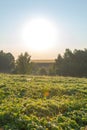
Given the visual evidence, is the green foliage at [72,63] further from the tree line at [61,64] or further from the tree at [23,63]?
the tree at [23,63]

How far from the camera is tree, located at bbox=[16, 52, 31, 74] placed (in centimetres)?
7112

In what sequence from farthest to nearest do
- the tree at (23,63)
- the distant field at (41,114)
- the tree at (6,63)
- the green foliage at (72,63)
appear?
the tree at (6,63) < the tree at (23,63) < the green foliage at (72,63) < the distant field at (41,114)

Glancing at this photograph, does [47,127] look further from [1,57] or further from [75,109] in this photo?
[1,57]

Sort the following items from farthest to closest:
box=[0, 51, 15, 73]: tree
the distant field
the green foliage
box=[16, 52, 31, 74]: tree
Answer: box=[0, 51, 15, 73]: tree < box=[16, 52, 31, 74]: tree < the green foliage < the distant field

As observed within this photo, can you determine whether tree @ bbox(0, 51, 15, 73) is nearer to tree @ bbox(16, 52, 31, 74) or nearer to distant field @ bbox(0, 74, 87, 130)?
tree @ bbox(16, 52, 31, 74)

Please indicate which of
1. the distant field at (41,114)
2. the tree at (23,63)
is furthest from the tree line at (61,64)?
the distant field at (41,114)

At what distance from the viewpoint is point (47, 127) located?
1052 cm

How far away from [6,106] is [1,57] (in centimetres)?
6988

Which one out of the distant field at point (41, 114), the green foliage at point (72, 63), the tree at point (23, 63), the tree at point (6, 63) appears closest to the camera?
the distant field at point (41, 114)

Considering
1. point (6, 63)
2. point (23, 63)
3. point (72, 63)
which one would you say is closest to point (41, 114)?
point (72, 63)

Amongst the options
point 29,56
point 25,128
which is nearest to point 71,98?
point 25,128

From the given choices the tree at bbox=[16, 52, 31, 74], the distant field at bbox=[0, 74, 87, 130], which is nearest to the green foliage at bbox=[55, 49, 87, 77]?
the tree at bbox=[16, 52, 31, 74]

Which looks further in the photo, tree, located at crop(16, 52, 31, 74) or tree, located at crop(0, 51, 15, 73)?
tree, located at crop(0, 51, 15, 73)

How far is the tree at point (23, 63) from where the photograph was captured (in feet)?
233
